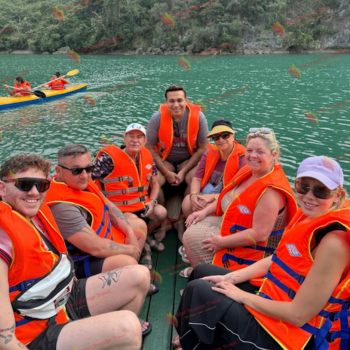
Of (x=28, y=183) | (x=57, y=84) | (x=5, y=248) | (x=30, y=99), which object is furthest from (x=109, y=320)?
(x=57, y=84)

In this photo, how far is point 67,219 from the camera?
7.86ft

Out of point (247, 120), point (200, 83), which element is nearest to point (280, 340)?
point (247, 120)

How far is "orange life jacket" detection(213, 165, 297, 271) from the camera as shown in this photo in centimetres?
241

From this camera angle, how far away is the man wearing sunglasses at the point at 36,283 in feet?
5.40

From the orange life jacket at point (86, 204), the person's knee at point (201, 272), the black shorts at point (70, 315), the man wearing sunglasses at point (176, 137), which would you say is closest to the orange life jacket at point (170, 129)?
the man wearing sunglasses at point (176, 137)

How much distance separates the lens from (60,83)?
16391 mm

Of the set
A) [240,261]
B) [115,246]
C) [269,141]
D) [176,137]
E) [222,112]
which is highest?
[269,141]

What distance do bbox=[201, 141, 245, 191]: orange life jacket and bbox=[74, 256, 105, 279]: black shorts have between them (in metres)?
1.62

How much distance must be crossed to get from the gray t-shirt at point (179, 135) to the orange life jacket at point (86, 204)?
1696 millimetres

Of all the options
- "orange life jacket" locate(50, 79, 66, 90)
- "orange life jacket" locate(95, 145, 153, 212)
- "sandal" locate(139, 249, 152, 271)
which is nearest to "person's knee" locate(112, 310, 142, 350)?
"sandal" locate(139, 249, 152, 271)

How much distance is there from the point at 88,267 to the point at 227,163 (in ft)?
5.92

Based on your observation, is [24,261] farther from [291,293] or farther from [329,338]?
[329,338]

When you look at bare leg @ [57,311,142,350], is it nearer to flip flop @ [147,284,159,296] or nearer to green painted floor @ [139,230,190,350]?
green painted floor @ [139,230,190,350]

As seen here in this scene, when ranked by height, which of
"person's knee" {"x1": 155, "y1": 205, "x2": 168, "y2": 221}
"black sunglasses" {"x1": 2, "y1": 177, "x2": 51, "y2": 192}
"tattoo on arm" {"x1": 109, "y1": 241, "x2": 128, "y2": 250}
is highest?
"black sunglasses" {"x1": 2, "y1": 177, "x2": 51, "y2": 192}
